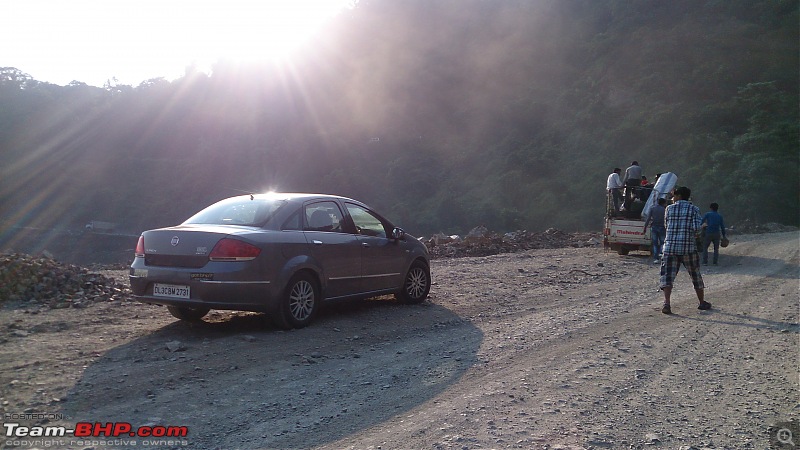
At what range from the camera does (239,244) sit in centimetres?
693

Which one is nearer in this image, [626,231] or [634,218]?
[626,231]

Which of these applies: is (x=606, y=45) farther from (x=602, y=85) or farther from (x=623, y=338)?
(x=623, y=338)

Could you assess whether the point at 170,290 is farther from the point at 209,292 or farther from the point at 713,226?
the point at 713,226

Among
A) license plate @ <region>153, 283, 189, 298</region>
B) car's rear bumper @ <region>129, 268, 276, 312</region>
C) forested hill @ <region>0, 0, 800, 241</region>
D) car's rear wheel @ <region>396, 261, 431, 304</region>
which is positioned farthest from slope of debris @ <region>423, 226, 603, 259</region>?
forested hill @ <region>0, 0, 800, 241</region>

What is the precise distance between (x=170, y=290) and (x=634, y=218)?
14413mm

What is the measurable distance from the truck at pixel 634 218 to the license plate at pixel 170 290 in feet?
42.9

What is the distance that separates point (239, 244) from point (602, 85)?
47.8m

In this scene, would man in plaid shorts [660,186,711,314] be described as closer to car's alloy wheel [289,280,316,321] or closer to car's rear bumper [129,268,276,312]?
car's alloy wheel [289,280,316,321]

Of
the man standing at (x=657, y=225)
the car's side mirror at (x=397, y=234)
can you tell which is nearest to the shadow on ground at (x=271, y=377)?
the car's side mirror at (x=397, y=234)

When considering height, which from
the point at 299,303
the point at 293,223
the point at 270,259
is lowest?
the point at 299,303

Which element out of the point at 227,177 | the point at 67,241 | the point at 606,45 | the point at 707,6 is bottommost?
the point at 67,241

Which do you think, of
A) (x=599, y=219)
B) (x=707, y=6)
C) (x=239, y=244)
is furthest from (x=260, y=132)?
(x=239, y=244)

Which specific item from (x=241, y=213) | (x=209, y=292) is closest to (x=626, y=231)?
(x=241, y=213)

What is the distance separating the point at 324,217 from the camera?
8211 mm
